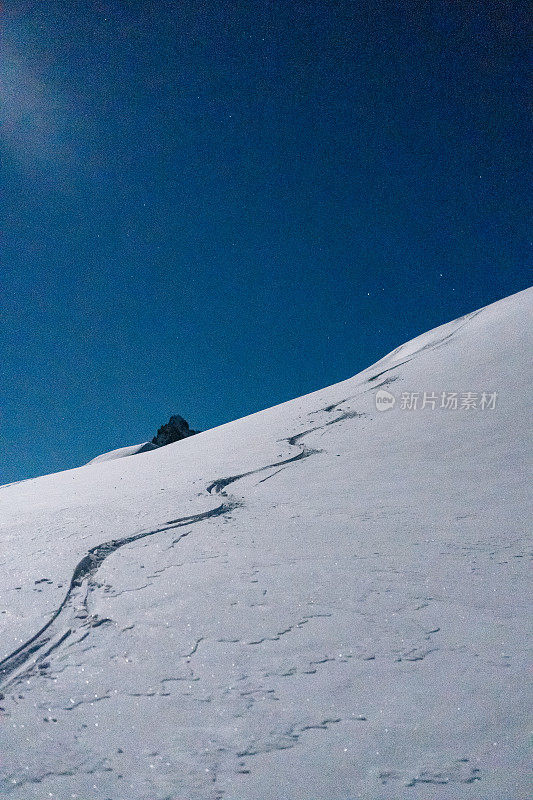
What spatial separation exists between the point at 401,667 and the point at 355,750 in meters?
0.37

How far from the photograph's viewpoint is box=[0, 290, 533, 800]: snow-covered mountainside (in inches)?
47.5

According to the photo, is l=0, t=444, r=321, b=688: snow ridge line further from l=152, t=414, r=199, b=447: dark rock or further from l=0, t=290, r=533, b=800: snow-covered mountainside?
l=152, t=414, r=199, b=447: dark rock

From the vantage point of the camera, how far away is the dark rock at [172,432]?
36312mm

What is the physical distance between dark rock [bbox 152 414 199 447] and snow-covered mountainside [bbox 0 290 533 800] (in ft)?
108

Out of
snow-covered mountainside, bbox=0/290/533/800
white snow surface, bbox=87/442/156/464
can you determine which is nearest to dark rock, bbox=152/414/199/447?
white snow surface, bbox=87/442/156/464

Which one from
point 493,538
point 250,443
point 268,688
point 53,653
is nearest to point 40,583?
point 53,653

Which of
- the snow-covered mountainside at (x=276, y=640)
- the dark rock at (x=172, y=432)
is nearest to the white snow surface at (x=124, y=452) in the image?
the dark rock at (x=172, y=432)

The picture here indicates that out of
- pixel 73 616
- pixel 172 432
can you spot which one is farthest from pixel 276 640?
pixel 172 432

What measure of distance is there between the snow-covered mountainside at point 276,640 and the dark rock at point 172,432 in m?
32.9

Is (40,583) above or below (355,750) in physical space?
above

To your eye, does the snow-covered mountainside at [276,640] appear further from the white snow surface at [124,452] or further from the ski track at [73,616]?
the white snow surface at [124,452]

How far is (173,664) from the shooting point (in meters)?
1.62

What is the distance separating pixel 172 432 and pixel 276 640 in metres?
36.0

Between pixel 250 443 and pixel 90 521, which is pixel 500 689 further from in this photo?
pixel 250 443
